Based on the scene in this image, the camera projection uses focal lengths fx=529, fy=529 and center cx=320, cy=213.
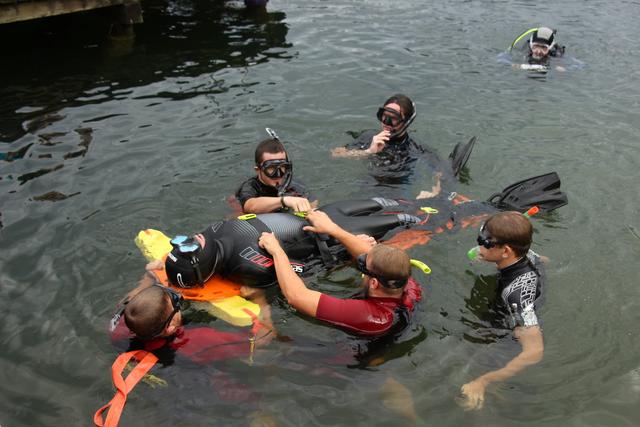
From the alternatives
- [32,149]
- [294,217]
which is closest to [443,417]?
[294,217]

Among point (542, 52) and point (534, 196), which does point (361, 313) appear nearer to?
point (534, 196)

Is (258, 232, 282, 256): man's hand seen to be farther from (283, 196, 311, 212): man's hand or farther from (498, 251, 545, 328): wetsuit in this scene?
(498, 251, 545, 328): wetsuit

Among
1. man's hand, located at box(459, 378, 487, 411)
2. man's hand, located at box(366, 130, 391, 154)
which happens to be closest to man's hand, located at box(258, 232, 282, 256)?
man's hand, located at box(459, 378, 487, 411)

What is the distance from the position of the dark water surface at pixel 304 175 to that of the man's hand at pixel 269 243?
26.9 inches

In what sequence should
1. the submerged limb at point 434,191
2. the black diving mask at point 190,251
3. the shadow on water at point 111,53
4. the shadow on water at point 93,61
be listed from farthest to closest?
the shadow on water at point 111,53
the shadow on water at point 93,61
the submerged limb at point 434,191
the black diving mask at point 190,251

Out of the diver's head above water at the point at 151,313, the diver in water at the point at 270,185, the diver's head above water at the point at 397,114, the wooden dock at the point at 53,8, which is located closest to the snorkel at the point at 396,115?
the diver's head above water at the point at 397,114

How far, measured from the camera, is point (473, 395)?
12.9 ft

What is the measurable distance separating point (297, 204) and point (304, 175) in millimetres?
1878

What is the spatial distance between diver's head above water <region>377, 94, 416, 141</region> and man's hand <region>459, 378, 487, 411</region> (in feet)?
12.2

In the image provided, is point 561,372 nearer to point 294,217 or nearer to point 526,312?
point 526,312

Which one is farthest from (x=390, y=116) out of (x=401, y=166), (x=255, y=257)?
(x=255, y=257)

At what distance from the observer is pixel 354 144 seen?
7273 mm

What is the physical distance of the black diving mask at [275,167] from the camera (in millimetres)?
5312

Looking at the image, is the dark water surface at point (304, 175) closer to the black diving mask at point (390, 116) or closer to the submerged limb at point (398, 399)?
the submerged limb at point (398, 399)
